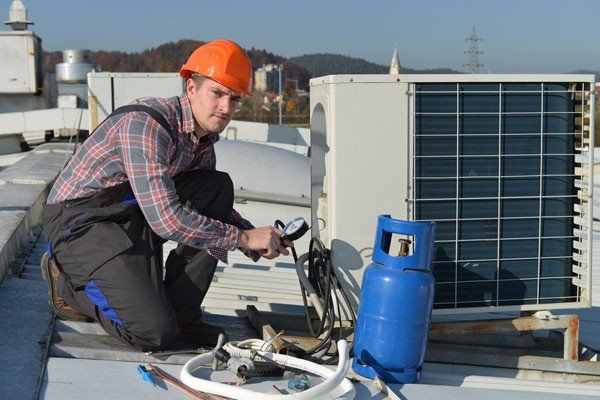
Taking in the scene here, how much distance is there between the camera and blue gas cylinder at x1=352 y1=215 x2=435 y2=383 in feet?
9.80

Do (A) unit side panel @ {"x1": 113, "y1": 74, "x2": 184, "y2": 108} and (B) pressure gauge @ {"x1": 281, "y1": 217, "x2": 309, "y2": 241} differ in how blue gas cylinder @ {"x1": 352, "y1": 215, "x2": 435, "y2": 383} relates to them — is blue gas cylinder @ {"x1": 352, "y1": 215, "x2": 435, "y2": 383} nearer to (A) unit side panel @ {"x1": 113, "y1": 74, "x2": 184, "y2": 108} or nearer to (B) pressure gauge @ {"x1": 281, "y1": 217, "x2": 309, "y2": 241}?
(B) pressure gauge @ {"x1": 281, "y1": 217, "x2": 309, "y2": 241}

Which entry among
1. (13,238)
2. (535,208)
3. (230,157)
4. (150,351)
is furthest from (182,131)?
(230,157)

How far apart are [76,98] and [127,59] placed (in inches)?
2748

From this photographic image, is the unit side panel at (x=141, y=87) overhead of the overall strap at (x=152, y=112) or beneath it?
overhead

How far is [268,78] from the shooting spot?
86.9m

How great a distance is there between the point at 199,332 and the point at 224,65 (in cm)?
110

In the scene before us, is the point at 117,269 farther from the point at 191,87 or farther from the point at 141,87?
the point at 141,87

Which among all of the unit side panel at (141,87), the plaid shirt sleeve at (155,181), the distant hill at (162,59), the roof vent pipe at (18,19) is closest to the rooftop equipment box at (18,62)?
the roof vent pipe at (18,19)

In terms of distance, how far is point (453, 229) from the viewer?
139 inches

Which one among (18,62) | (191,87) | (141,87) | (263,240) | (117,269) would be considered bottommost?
(117,269)

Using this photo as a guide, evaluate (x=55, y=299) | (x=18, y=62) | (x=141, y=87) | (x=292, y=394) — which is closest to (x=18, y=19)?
(x=18, y=62)

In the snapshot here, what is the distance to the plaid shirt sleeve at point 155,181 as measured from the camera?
3023 mm

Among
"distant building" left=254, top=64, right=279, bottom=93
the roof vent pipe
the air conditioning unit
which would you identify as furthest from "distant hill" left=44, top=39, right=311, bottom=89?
the air conditioning unit

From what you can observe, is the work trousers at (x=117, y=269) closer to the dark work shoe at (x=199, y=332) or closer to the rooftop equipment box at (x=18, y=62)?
the dark work shoe at (x=199, y=332)
